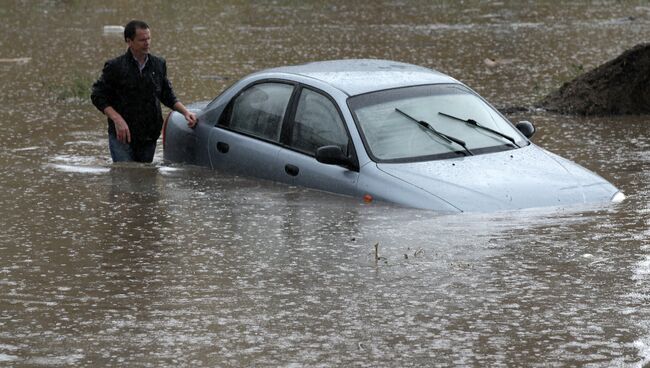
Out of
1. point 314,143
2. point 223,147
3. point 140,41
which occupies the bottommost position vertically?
point 223,147

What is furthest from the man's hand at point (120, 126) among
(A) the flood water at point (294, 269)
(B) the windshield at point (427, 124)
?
(B) the windshield at point (427, 124)

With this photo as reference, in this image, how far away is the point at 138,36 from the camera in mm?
11570

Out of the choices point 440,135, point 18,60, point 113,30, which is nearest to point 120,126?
point 440,135

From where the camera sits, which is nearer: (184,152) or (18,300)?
(18,300)

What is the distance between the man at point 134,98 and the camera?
11625 mm

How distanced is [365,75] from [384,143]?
1.05m

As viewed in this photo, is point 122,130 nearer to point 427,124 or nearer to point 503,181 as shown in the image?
point 427,124

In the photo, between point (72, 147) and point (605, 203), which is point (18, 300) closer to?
point (605, 203)

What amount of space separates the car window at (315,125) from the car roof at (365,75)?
18 centimetres

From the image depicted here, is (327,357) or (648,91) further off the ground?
(648,91)

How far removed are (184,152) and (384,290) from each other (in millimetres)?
4708

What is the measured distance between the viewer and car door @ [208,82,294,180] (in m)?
10.8

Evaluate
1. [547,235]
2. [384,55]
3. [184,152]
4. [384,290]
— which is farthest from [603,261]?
[384,55]

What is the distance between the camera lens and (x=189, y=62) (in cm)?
2027
